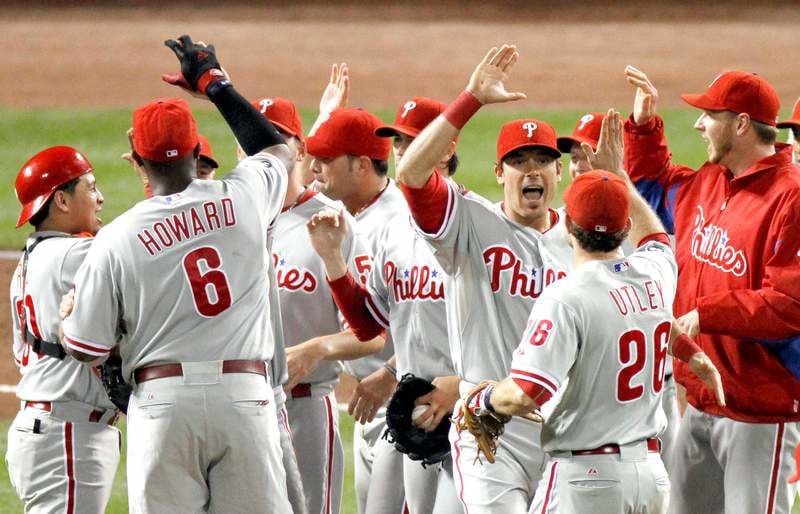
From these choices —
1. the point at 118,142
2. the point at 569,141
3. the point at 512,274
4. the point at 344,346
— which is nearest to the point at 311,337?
the point at 344,346

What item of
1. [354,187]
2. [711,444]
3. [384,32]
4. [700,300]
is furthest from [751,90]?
[384,32]

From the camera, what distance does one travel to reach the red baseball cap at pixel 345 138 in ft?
18.8

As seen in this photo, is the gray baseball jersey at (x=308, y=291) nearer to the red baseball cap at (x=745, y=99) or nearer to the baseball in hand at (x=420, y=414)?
the baseball in hand at (x=420, y=414)

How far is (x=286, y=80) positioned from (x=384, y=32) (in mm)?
2511

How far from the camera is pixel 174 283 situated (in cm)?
434

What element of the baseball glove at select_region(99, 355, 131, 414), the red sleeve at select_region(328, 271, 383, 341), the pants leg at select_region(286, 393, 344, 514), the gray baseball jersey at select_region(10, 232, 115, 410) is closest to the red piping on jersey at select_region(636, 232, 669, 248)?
the red sleeve at select_region(328, 271, 383, 341)

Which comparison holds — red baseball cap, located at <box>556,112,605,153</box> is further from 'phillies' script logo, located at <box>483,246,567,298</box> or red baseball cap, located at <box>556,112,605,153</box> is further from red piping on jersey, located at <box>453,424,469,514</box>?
red piping on jersey, located at <box>453,424,469,514</box>

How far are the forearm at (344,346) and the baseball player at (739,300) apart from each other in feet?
4.19

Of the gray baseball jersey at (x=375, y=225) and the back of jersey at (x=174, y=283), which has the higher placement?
the back of jersey at (x=174, y=283)

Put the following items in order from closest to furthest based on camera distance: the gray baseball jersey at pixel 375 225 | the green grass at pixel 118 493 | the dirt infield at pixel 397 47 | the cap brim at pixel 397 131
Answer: the cap brim at pixel 397 131 → the gray baseball jersey at pixel 375 225 → the green grass at pixel 118 493 → the dirt infield at pixel 397 47

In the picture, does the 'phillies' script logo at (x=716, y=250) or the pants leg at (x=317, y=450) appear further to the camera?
the pants leg at (x=317, y=450)

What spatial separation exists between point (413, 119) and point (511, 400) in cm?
191

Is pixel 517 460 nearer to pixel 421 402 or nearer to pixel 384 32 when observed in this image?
pixel 421 402

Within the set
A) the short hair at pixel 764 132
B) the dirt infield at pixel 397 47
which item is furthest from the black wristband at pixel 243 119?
the dirt infield at pixel 397 47
